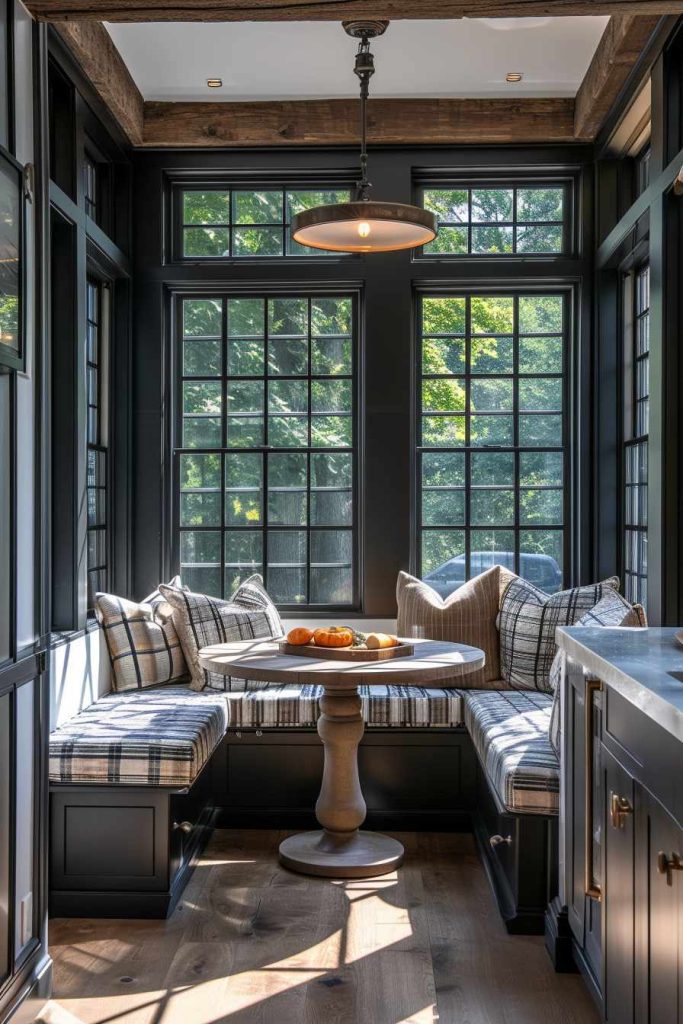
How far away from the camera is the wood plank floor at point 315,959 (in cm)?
286

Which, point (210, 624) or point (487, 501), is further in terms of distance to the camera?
point (487, 501)

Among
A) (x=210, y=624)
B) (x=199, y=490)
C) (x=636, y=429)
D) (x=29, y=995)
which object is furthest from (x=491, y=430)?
(x=29, y=995)

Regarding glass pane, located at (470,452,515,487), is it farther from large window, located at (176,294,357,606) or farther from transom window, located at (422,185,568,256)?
transom window, located at (422,185,568,256)

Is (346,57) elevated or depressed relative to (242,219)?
elevated

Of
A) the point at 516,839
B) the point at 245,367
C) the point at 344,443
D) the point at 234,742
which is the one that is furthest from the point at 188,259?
the point at 516,839

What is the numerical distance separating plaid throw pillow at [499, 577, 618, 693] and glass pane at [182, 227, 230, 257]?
2.32m

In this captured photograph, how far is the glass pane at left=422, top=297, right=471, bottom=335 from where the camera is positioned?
532 cm

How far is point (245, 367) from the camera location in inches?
210

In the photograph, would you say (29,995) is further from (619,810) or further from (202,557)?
(202,557)

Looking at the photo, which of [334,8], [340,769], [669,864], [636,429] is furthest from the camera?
[636,429]

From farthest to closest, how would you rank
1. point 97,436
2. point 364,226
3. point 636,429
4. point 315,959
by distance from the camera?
1. point 97,436
2. point 636,429
3. point 364,226
4. point 315,959

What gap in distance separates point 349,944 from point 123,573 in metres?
2.41

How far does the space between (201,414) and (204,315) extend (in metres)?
0.51

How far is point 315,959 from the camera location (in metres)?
3.20
